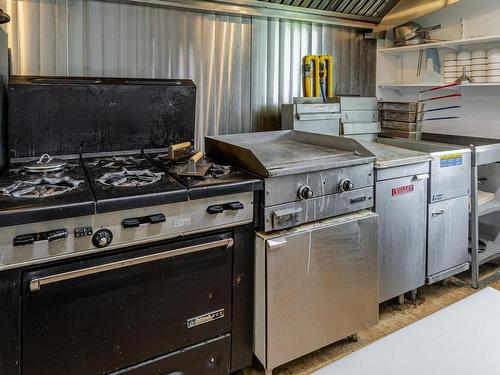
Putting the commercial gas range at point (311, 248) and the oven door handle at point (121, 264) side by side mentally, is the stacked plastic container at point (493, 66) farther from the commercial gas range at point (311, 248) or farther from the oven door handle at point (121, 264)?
the oven door handle at point (121, 264)

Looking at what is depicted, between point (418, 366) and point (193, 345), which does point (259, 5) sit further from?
point (418, 366)

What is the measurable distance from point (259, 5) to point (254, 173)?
4.80 ft

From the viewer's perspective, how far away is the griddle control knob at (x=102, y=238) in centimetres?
154

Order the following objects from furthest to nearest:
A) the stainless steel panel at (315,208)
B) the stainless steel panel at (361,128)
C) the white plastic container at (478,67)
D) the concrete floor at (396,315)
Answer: the stainless steel panel at (361,128)
the white plastic container at (478,67)
the concrete floor at (396,315)
the stainless steel panel at (315,208)

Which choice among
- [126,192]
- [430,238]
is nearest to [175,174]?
[126,192]

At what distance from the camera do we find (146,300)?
1.73 m

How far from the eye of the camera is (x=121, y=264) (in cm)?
162

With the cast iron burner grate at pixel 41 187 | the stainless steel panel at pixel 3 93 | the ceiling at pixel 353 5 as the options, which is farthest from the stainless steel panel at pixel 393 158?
the stainless steel panel at pixel 3 93

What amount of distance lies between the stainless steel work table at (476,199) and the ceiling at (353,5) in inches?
48.0

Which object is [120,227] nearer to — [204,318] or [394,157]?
[204,318]

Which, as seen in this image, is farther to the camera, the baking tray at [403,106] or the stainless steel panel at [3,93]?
the baking tray at [403,106]

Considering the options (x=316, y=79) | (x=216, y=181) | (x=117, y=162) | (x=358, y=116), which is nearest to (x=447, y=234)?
(x=358, y=116)

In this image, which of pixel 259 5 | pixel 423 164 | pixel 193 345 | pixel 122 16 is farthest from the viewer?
pixel 259 5

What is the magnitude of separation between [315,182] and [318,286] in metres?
0.56
